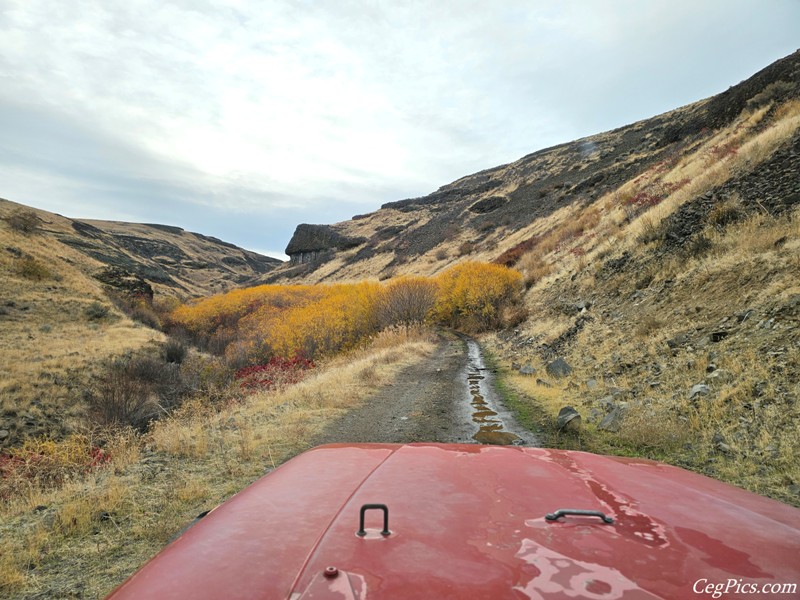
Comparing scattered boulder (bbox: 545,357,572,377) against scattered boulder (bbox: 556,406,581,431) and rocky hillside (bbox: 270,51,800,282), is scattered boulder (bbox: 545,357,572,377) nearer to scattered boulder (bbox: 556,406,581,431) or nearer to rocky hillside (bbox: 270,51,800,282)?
scattered boulder (bbox: 556,406,581,431)

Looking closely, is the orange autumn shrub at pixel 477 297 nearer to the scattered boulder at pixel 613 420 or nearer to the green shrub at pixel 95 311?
the scattered boulder at pixel 613 420

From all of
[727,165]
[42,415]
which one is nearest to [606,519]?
[727,165]

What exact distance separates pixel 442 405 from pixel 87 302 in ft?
104

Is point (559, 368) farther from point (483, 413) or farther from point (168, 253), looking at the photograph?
point (168, 253)

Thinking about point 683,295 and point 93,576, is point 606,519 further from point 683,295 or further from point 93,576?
point 683,295

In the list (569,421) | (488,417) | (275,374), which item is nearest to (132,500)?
(488,417)

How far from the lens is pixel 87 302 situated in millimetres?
30141

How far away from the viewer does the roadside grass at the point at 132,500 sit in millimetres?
3521

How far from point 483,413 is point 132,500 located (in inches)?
262

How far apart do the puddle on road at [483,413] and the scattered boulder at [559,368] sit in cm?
182

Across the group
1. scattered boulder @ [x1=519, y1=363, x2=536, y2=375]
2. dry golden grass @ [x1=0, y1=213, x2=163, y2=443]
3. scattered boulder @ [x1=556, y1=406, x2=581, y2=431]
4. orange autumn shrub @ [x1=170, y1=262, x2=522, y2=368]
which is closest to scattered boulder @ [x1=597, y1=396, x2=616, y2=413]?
scattered boulder @ [x1=556, y1=406, x2=581, y2=431]

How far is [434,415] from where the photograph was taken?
29.0ft

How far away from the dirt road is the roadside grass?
0.82 meters

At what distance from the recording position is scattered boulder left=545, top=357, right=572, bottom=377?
10.9 meters
